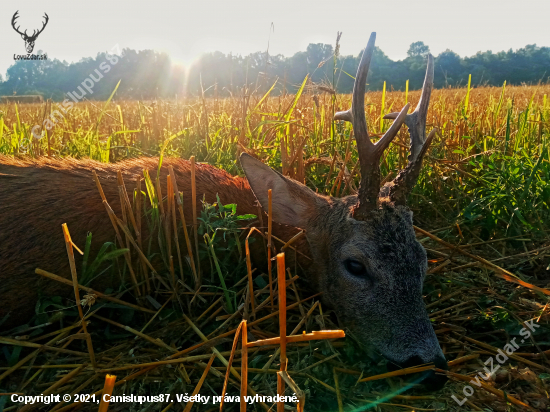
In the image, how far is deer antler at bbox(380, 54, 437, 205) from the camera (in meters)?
2.75

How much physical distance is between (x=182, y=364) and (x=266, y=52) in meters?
3.81

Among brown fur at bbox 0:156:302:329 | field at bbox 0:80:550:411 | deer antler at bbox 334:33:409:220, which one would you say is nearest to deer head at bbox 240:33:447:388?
deer antler at bbox 334:33:409:220

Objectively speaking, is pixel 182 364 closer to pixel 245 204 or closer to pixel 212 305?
pixel 212 305

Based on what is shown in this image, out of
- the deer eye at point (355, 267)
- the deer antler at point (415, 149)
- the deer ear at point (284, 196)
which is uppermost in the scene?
the deer antler at point (415, 149)

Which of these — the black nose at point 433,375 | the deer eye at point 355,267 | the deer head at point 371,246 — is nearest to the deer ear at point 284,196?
the deer head at point 371,246

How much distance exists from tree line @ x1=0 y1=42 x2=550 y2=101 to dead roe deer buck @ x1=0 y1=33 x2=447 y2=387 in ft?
5.01

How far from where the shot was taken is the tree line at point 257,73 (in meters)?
5.49

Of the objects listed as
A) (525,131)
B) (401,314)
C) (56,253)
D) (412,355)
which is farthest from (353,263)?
(525,131)

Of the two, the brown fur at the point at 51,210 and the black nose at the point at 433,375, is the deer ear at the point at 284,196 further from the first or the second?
the black nose at the point at 433,375

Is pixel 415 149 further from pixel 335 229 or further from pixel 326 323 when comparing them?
pixel 326 323

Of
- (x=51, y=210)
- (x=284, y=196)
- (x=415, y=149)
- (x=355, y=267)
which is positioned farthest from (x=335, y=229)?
(x=51, y=210)

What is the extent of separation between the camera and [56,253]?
2783mm

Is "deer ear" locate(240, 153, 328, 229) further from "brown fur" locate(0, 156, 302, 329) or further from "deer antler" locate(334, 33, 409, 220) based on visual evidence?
"deer antler" locate(334, 33, 409, 220)

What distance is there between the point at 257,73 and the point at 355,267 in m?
3.51
